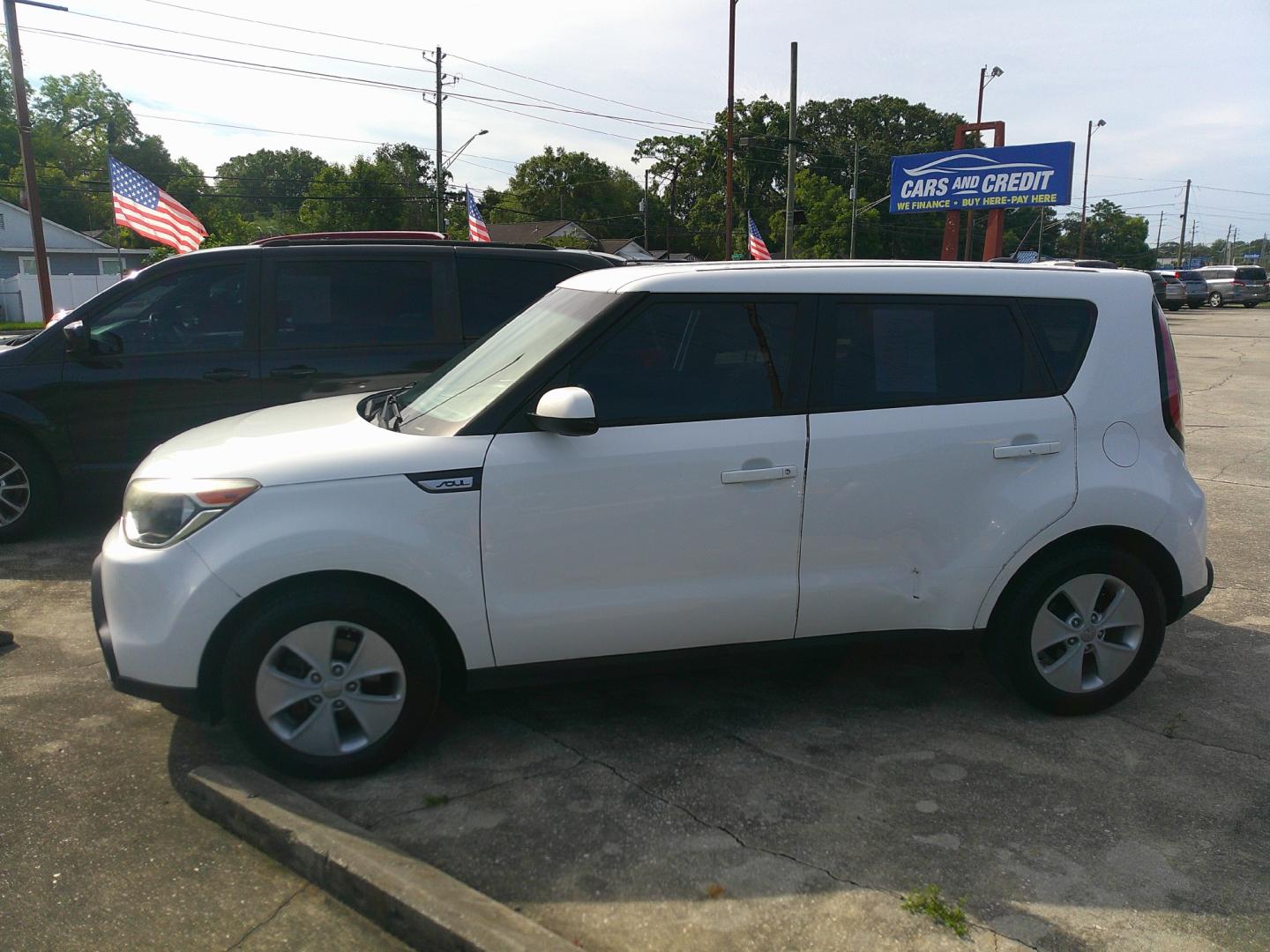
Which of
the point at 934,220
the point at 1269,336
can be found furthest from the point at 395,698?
the point at 934,220

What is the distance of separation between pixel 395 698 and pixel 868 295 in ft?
7.55

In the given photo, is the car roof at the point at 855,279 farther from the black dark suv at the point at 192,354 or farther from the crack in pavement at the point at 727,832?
the black dark suv at the point at 192,354

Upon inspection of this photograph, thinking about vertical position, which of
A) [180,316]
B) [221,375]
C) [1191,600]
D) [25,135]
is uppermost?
[25,135]

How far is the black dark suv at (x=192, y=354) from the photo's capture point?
623 centimetres

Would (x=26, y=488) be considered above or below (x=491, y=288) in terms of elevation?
below

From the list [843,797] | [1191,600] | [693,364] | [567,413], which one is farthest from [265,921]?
[1191,600]

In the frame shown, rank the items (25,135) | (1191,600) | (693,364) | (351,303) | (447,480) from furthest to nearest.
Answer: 1. (25,135)
2. (351,303)
3. (1191,600)
4. (693,364)
5. (447,480)

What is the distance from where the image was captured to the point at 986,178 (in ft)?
127

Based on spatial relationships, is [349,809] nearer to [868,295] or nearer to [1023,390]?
[868,295]

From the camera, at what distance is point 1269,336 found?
26.1 m

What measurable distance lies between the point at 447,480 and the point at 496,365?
0.70 m

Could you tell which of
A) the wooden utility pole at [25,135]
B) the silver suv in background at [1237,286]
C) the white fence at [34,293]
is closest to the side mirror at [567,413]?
the wooden utility pole at [25,135]

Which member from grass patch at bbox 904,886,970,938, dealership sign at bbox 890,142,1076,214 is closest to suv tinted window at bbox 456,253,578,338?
grass patch at bbox 904,886,970,938

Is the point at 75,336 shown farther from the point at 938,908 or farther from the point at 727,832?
the point at 938,908
